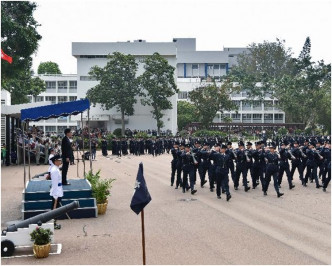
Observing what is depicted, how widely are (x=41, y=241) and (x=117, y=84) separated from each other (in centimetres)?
4688

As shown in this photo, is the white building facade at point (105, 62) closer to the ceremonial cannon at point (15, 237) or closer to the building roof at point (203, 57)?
the building roof at point (203, 57)

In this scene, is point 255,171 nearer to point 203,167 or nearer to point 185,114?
point 203,167

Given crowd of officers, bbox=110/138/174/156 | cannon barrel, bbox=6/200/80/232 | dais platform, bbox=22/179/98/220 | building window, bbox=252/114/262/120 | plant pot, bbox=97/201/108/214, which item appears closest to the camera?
cannon barrel, bbox=6/200/80/232

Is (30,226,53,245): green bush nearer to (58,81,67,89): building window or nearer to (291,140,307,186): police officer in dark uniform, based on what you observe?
(291,140,307,186): police officer in dark uniform

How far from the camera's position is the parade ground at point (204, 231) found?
805 centimetres

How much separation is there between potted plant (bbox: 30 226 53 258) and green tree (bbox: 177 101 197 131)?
55167 mm

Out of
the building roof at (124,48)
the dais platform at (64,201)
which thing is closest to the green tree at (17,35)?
the dais platform at (64,201)

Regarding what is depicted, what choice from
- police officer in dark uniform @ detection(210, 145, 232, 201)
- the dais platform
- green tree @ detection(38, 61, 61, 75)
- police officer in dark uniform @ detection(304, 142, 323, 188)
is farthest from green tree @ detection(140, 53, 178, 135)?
the dais platform

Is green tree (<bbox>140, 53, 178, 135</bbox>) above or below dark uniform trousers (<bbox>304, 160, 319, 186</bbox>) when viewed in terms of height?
above

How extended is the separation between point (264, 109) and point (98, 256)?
69888 millimetres

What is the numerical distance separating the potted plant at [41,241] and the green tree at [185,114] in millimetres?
55167

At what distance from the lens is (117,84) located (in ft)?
178

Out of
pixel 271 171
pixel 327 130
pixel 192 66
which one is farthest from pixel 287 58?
pixel 271 171

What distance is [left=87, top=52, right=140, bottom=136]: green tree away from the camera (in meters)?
53.8
